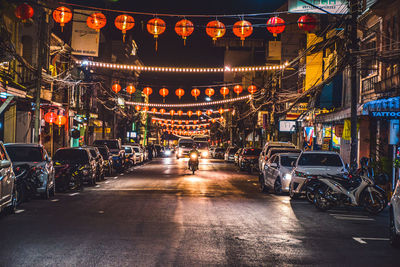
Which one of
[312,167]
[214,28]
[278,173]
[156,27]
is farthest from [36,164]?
[312,167]

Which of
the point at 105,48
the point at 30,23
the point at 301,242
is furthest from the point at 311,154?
the point at 105,48

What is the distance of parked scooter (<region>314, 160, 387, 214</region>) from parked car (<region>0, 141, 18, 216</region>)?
8.53 metres

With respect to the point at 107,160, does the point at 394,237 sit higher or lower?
lower

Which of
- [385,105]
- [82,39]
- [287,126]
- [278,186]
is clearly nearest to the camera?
[385,105]

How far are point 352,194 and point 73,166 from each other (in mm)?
11334

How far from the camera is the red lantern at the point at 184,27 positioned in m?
19.2

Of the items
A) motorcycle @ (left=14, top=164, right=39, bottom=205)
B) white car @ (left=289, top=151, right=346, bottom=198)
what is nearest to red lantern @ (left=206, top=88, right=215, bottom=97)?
white car @ (left=289, top=151, right=346, bottom=198)

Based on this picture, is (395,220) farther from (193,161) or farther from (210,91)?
(210,91)

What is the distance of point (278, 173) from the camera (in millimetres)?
19312

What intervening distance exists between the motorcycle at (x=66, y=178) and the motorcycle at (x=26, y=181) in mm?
3402

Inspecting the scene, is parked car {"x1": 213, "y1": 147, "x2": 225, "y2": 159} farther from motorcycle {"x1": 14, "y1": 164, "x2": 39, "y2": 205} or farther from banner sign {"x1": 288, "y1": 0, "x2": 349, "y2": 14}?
motorcycle {"x1": 14, "y1": 164, "x2": 39, "y2": 205}

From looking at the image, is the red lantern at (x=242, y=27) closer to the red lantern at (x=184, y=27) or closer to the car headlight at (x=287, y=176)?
the red lantern at (x=184, y=27)

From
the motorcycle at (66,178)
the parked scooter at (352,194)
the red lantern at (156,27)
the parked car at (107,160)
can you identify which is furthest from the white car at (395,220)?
the parked car at (107,160)

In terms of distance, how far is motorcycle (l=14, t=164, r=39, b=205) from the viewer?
14.8 m
